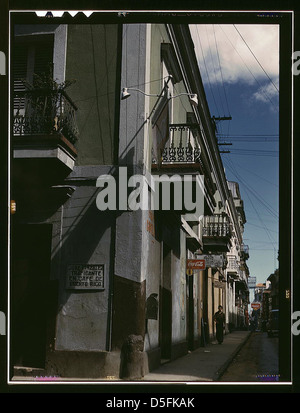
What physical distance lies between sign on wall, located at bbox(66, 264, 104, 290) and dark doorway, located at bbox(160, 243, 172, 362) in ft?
9.74

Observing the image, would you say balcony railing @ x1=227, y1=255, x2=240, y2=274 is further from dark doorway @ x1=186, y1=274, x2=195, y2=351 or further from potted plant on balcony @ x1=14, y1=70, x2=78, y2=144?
potted plant on balcony @ x1=14, y1=70, x2=78, y2=144

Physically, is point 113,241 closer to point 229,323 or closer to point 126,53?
point 126,53

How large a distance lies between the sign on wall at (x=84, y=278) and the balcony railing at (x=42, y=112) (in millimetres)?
2151

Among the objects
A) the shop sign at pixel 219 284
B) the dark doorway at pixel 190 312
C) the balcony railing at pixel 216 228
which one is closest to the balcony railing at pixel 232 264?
the shop sign at pixel 219 284

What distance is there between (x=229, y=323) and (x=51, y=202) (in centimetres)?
2482

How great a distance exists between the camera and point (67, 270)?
28.1 ft

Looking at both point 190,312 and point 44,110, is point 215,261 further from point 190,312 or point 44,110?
point 44,110

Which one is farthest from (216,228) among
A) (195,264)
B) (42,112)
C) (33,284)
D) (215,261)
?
(42,112)

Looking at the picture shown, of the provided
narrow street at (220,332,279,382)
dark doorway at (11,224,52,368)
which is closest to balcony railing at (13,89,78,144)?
dark doorway at (11,224,52,368)

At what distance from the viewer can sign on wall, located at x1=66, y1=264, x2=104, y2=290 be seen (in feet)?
28.2

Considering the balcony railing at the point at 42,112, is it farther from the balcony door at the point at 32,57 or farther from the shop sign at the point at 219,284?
the shop sign at the point at 219,284

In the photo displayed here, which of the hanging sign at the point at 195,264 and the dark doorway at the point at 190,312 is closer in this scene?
the hanging sign at the point at 195,264

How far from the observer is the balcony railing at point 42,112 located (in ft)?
28.3
